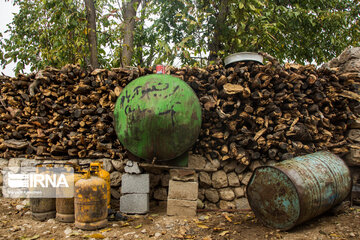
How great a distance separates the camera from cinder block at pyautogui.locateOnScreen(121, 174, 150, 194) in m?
3.31

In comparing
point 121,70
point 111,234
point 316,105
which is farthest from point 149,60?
point 111,234

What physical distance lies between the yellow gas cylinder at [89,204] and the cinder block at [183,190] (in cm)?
84

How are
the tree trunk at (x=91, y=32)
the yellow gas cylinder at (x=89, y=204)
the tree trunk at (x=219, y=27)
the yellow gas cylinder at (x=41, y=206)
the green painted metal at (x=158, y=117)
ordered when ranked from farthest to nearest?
1. the tree trunk at (x=91, y=32)
2. the tree trunk at (x=219, y=27)
3. the yellow gas cylinder at (x=41, y=206)
4. the green painted metal at (x=158, y=117)
5. the yellow gas cylinder at (x=89, y=204)

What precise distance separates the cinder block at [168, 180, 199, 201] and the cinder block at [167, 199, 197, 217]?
2.3 inches

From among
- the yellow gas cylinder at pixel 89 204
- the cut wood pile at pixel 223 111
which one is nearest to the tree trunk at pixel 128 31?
the cut wood pile at pixel 223 111

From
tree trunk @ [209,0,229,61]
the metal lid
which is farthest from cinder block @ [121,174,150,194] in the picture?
tree trunk @ [209,0,229,61]

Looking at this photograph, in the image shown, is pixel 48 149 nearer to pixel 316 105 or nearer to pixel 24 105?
pixel 24 105

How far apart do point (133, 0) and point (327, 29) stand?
4880 mm

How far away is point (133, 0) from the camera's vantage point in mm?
6629

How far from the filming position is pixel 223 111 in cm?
363

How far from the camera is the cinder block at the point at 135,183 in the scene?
331cm

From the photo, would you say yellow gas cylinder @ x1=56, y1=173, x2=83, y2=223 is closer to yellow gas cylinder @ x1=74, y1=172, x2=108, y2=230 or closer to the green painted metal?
yellow gas cylinder @ x1=74, y1=172, x2=108, y2=230

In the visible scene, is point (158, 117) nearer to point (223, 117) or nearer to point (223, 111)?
point (223, 117)

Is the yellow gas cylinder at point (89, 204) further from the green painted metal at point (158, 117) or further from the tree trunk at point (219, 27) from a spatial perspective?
the tree trunk at point (219, 27)
